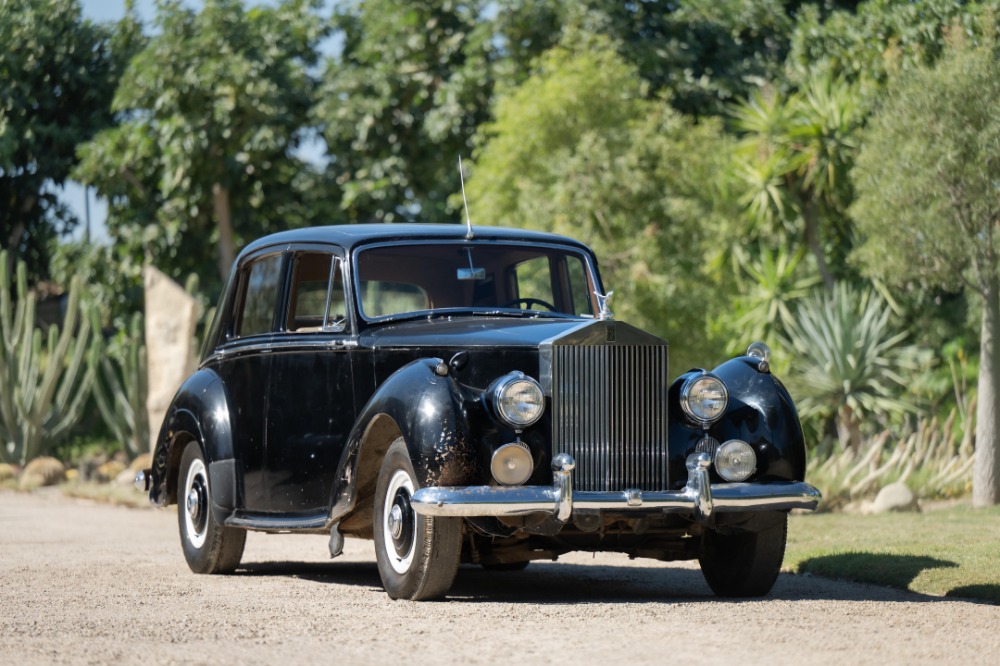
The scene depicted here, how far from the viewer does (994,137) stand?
1359 cm

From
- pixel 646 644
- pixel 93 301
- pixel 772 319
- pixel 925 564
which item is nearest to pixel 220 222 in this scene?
pixel 93 301

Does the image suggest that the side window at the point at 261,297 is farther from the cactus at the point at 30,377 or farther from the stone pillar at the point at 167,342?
the cactus at the point at 30,377

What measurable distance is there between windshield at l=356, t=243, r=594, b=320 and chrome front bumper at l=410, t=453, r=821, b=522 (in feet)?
5.35

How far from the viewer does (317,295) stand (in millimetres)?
8305

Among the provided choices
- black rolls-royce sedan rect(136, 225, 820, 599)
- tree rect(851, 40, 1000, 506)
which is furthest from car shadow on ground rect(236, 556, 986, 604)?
tree rect(851, 40, 1000, 506)

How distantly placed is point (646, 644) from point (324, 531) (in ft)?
8.77

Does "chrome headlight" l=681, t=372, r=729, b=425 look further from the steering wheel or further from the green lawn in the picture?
the green lawn

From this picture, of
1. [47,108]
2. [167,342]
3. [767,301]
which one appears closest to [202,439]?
[167,342]

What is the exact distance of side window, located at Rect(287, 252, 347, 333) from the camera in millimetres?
8078

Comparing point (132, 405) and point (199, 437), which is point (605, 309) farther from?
point (132, 405)

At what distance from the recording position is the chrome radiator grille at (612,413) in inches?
272

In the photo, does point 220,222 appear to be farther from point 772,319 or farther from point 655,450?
point 655,450

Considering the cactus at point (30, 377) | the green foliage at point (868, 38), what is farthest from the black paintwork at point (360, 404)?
the green foliage at point (868, 38)

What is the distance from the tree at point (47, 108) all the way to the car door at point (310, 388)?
18045 millimetres
